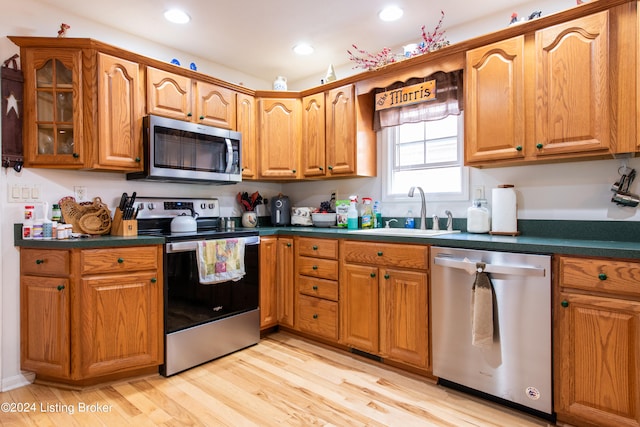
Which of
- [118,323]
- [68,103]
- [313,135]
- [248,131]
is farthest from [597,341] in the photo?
[68,103]

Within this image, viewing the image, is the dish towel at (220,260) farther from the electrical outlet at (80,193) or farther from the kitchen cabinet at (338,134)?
the kitchen cabinet at (338,134)

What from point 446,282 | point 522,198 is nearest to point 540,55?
point 522,198

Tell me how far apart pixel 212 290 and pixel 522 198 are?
2.27 metres

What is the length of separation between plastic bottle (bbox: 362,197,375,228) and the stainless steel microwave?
113cm

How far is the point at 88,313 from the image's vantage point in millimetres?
2121

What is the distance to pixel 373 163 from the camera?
3133 mm

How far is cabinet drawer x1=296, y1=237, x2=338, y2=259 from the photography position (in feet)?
8.88

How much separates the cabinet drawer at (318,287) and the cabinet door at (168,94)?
163 centimetres

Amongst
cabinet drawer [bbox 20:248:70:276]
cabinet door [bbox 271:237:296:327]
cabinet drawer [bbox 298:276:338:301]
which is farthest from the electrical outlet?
cabinet drawer [bbox 298:276:338:301]

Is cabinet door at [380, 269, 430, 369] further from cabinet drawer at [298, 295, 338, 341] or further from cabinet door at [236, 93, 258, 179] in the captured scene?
cabinet door at [236, 93, 258, 179]

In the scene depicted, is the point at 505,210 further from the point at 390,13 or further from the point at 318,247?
the point at 390,13

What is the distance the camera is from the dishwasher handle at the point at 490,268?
70.2 inches

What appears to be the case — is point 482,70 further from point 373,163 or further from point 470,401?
point 470,401

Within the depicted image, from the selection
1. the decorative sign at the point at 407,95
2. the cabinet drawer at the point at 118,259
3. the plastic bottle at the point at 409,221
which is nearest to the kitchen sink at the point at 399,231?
the plastic bottle at the point at 409,221
